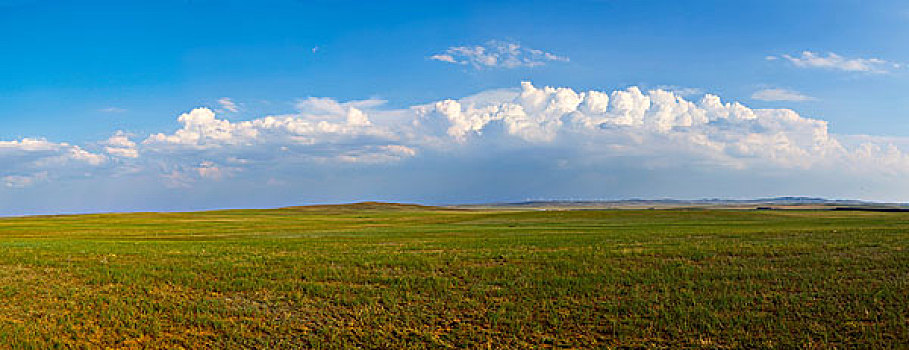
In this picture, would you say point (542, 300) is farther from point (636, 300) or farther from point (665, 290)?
point (665, 290)

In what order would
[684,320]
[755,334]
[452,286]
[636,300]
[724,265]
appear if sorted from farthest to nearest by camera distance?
[724,265] < [452,286] < [636,300] < [684,320] < [755,334]

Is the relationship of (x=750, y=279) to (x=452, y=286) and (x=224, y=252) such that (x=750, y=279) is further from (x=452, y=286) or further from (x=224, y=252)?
(x=224, y=252)

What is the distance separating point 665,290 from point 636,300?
1.82m

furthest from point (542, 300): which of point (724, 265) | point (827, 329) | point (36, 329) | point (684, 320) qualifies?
point (36, 329)

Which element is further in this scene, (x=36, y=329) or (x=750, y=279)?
(x=750, y=279)

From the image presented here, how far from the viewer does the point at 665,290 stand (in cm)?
2041

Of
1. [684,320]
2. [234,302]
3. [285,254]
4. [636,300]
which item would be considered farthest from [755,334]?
[285,254]

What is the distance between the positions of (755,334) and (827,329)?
2008 mm

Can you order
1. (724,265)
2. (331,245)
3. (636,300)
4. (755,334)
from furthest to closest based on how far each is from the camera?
(331,245), (724,265), (636,300), (755,334)

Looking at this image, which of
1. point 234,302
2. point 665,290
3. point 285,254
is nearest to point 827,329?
point 665,290

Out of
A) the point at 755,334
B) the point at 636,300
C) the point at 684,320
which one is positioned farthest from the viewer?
the point at 636,300

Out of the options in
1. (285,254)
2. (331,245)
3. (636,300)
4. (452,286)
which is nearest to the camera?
(636,300)

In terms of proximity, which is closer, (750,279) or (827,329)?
(827,329)

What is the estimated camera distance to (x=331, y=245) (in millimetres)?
35844
